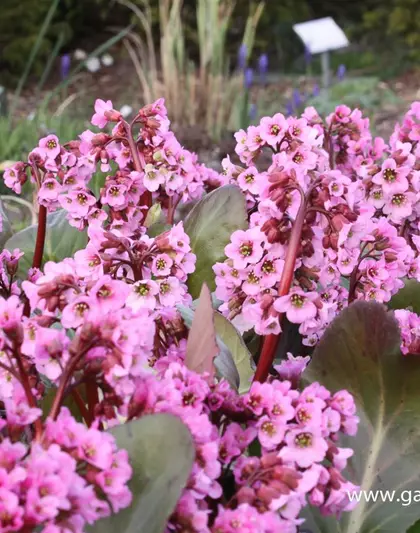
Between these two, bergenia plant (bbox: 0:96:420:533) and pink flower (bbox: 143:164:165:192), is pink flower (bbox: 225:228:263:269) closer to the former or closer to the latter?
bergenia plant (bbox: 0:96:420:533)

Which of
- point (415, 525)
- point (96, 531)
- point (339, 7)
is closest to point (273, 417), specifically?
point (96, 531)

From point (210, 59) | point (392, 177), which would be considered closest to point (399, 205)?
point (392, 177)

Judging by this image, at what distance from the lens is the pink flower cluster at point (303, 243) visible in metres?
0.76

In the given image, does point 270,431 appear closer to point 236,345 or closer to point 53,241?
point 236,345

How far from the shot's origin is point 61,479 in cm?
51

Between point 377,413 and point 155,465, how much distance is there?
27 centimetres

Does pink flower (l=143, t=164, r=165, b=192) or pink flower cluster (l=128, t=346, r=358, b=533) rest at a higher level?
pink flower (l=143, t=164, r=165, b=192)

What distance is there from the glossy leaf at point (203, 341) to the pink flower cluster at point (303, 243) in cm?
7

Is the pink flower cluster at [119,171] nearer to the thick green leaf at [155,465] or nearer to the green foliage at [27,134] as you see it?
the thick green leaf at [155,465]

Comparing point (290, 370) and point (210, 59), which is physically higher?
point (290, 370)

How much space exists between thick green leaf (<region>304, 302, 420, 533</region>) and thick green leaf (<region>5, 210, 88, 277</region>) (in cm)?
54

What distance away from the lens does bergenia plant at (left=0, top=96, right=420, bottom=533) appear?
58 centimetres

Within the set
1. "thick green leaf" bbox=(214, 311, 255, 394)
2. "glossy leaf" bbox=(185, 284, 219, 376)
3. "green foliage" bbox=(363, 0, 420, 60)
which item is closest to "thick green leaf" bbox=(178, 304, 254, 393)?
"thick green leaf" bbox=(214, 311, 255, 394)

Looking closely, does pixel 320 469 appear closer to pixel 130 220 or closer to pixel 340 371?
pixel 340 371
